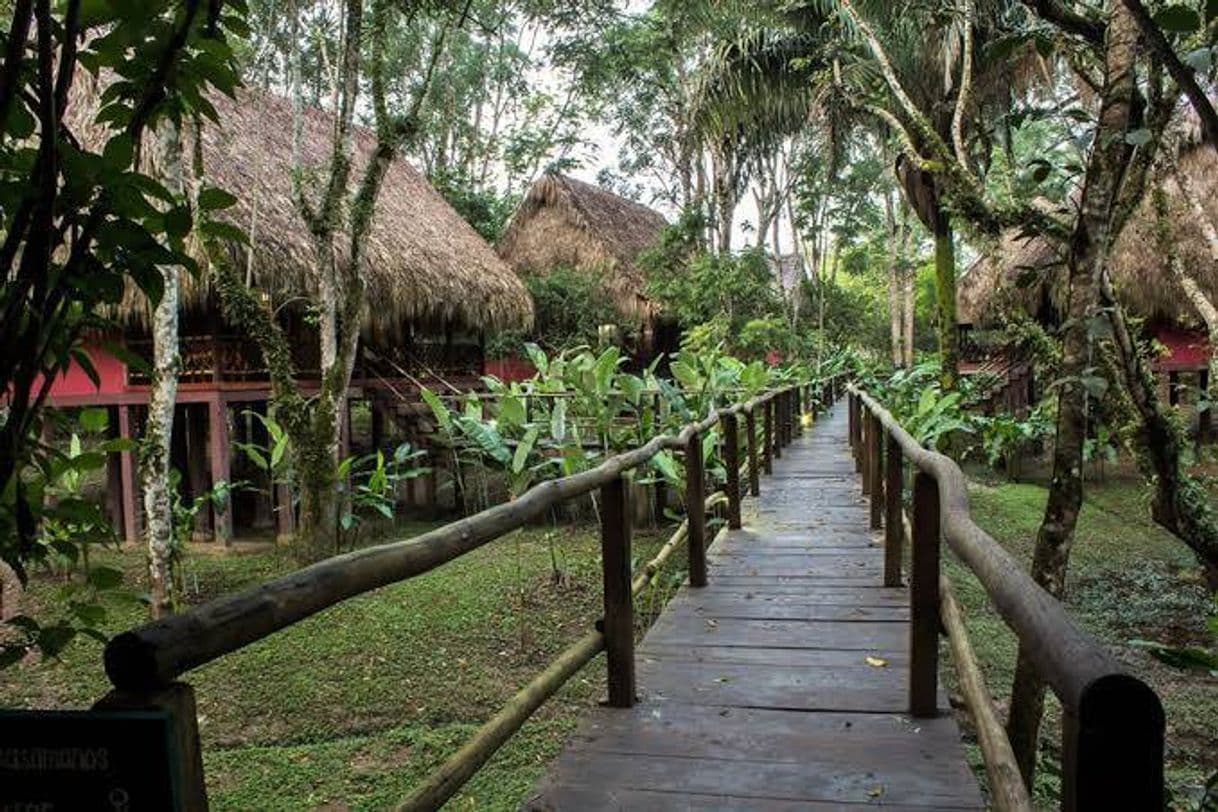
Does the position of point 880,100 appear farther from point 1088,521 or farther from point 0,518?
point 0,518

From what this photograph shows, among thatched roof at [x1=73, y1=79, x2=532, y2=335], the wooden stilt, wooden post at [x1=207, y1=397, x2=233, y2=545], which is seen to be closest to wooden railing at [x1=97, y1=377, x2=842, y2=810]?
thatched roof at [x1=73, y1=79, x2=532, y2=335]

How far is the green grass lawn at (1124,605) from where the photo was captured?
4113 millimetres

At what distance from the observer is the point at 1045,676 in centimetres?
90

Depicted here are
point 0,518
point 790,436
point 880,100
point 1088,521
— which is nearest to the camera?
point 0,518

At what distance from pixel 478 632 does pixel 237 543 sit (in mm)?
4600

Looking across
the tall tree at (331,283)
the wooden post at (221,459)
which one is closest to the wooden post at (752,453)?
the tall tree at (331,283)

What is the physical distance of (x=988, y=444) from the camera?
9461 mm

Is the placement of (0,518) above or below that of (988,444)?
above

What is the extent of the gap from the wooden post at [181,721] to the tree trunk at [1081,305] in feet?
8.44

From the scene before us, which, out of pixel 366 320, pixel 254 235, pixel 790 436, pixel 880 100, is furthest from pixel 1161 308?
pixel 254 235

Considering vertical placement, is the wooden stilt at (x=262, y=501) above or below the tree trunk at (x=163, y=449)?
below

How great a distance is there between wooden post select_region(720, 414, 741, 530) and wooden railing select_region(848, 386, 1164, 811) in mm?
2783

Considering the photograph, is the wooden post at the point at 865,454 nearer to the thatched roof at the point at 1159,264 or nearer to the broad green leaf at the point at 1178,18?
the broad green leaf at the point at 1178,18

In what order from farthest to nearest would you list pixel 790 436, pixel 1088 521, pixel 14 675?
pixel 790 436 → pixel 1088 521 → pixel 14 675
